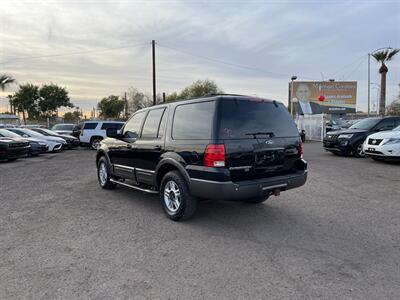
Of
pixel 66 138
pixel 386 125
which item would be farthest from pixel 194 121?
pixel 66 138

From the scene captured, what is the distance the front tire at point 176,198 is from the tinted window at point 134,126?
1.53 metres

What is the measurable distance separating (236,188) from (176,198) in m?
1.18

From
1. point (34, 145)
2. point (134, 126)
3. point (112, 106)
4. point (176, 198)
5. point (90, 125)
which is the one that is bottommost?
point (176, 198)

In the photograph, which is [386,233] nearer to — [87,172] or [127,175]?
[127,175]

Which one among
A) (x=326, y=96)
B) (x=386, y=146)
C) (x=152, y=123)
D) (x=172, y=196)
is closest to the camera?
(x=172, y=196)

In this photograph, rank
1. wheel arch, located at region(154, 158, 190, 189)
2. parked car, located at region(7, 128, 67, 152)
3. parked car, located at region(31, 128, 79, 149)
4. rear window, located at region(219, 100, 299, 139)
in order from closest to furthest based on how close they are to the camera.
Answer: rear window, located at region(219, 100, 299, 139), wheel arch, located at region(154, 158, 190, 189), parked car, located at region(7, 128, 67, 152), parked car, located at region(31, 128, 79, 149)

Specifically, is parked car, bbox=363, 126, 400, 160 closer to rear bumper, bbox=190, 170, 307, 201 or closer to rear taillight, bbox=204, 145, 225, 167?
rear bumper, bbox=190, 170, 307, 201

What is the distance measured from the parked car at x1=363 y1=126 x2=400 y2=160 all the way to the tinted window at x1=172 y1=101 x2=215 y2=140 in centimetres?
858

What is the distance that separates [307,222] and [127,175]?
11.7 feet

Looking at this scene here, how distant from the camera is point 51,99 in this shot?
42.4m

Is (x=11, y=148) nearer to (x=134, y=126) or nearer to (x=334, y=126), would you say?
(x=134, y=126)

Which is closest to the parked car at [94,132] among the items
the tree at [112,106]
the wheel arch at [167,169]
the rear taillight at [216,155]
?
the wheel arch at [167,169]

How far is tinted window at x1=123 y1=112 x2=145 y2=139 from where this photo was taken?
6152 millimetres

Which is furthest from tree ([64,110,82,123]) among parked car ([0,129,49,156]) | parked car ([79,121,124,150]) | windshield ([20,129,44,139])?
parked car ([0,129,49,156])
